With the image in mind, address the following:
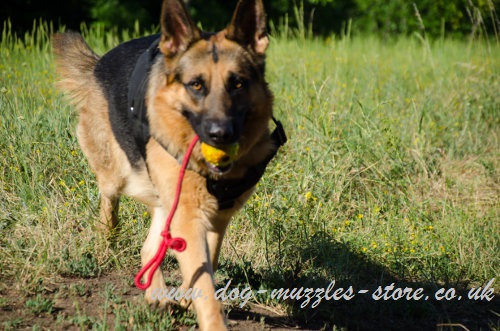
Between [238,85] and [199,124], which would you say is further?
[238,85]

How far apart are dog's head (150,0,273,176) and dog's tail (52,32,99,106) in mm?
1264

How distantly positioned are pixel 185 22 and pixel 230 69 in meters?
0.40

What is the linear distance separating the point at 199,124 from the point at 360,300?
1.91 m

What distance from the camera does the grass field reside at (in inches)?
155

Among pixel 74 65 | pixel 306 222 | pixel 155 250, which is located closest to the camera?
pixel 155 250

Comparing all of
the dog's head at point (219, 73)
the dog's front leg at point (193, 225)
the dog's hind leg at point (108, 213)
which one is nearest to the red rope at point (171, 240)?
the dog's front leg at point (193, 225)

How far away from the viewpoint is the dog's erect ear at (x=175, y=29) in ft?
11.2

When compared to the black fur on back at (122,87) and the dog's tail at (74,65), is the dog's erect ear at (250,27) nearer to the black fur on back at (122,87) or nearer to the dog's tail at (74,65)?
the black fur on back at (122,87)

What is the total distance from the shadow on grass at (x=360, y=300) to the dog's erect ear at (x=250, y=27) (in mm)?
1677

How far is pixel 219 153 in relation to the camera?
327cm

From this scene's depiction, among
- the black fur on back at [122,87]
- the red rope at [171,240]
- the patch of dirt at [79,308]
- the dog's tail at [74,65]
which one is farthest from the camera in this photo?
the dog's tail at [74,65]

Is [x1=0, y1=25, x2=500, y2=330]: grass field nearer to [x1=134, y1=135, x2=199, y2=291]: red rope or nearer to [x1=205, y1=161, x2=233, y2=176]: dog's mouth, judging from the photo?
[x1=134, y1=135, x2=199, y2=291]: red rope

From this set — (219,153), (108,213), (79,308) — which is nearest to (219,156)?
(219,153)

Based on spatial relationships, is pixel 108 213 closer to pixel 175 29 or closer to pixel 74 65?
pixel 74 65
